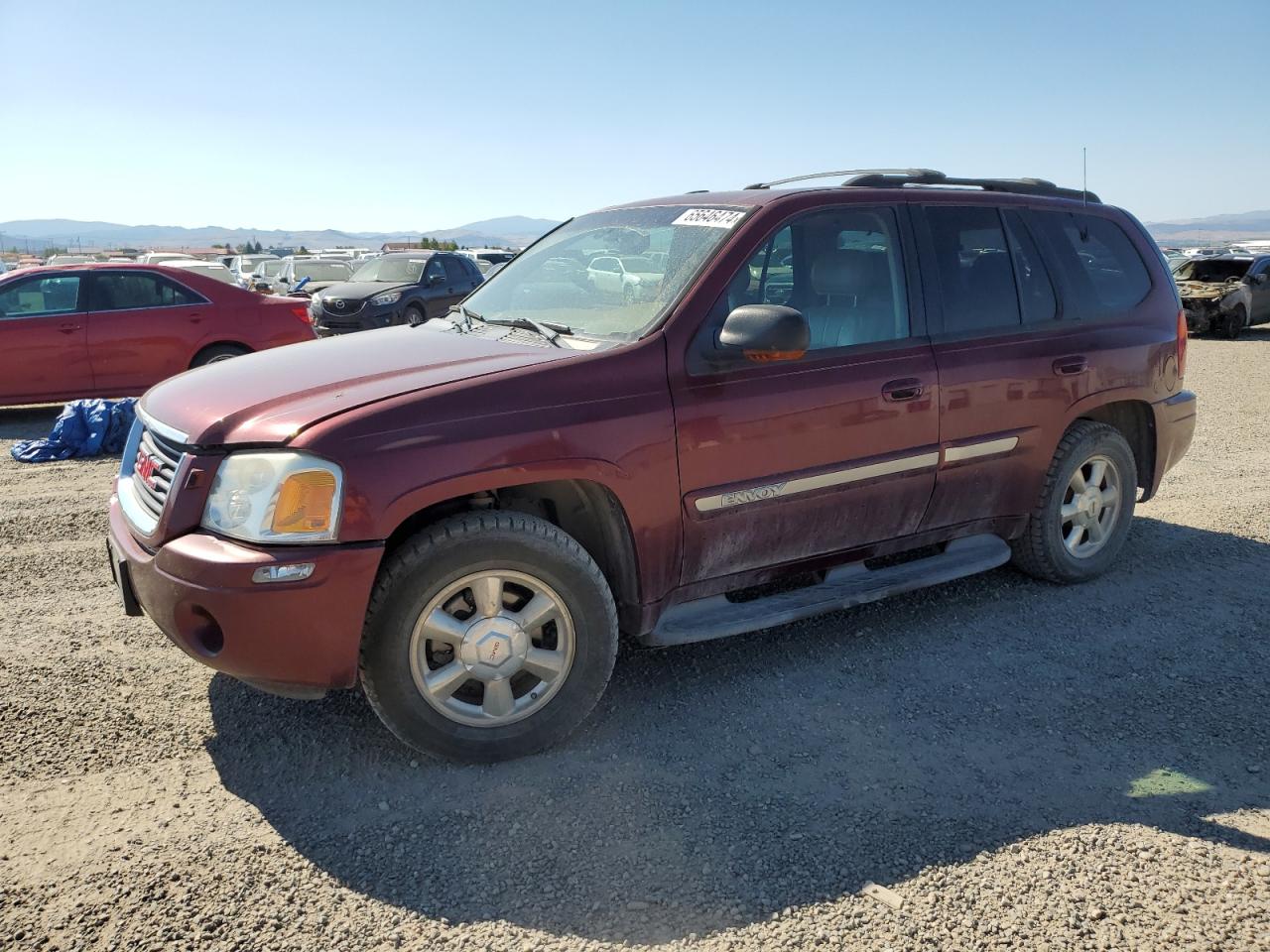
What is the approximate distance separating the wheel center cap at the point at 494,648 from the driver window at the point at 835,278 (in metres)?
1.37

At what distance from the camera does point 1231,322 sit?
17766 mm

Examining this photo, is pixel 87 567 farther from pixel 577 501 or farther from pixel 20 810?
pixel 577 501

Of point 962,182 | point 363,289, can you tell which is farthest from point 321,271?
point 962,182

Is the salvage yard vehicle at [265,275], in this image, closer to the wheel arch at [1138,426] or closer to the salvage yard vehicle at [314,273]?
the salvage yard vehicle at [314,273]

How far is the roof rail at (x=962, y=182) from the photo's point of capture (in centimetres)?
430

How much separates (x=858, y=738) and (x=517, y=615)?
1275mm

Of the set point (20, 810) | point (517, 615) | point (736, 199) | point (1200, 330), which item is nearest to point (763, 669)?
point (517, 615)

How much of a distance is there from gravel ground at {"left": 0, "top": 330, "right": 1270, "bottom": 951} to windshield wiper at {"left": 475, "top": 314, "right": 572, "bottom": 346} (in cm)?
139

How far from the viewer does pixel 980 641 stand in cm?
A: 428

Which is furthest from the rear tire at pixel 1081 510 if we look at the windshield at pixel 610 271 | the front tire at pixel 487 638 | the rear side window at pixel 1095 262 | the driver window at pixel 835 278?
the front tire at pixel 487 638

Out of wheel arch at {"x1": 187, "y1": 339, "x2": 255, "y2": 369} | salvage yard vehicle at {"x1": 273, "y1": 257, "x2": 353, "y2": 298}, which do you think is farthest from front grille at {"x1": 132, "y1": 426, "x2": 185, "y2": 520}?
salvage yard vehicle at {"x1": 273, "y1": 257, "x2": 353, "y2": 298}

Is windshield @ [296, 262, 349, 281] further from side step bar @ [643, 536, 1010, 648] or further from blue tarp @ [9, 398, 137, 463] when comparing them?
side step bar @ [643, 536, 1010, 648]

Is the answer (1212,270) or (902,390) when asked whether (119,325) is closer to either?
(902,390)

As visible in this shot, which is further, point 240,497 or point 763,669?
point 763,669
